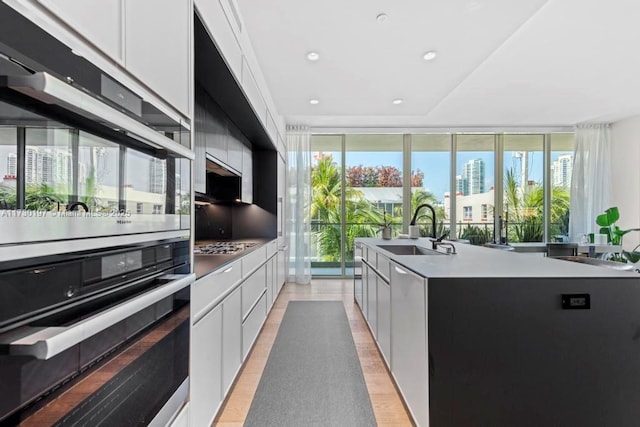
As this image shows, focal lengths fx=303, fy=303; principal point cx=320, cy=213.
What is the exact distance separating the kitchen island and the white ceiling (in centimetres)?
200

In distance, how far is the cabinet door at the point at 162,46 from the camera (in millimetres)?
900

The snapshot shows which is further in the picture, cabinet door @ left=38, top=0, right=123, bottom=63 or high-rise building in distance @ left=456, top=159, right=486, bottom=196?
high-rise building in distance @ left=456, top=159, right=486, bottom=196

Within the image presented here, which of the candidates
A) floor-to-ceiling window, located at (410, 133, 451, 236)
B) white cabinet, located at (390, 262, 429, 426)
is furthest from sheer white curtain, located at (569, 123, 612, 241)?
white cabinet, located at (390, 262, 429, 426)

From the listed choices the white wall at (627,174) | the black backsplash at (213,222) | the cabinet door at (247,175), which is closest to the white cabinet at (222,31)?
the cabinet door at (247,175)

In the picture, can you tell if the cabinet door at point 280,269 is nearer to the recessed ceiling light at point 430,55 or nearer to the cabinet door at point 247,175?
the cabinet door at point 247,175

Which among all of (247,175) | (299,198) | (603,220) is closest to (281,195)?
(299,198)

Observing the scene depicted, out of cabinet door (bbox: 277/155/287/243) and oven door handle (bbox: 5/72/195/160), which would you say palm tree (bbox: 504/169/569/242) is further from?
oven door handle (bbox: 5/72/195/160)

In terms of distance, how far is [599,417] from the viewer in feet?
4.56

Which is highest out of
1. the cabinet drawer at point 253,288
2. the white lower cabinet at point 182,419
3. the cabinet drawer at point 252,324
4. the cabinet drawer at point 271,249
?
the cabinet drawer at point 271,249

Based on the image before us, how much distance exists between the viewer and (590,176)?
5.22 metres

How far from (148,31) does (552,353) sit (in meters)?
2.06

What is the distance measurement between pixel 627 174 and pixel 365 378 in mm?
5801

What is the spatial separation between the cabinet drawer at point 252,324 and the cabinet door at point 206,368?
21.4 inches

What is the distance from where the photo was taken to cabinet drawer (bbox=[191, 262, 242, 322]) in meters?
1.31
